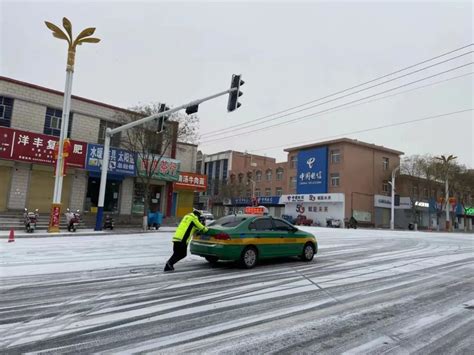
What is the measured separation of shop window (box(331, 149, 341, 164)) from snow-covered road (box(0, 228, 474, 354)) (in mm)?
49544

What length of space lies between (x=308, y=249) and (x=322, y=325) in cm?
672

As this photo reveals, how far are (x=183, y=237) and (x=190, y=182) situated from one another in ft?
73.9

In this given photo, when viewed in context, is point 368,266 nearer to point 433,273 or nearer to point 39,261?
point 433,273

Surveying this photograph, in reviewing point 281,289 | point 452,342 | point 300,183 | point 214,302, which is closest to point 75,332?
point 214,302

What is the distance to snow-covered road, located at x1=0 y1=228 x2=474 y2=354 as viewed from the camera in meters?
5.06

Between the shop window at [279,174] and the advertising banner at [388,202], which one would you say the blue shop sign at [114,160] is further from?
the shop window at [279,174]

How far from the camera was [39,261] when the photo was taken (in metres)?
11.2

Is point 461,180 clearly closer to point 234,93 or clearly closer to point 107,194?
point 107,194

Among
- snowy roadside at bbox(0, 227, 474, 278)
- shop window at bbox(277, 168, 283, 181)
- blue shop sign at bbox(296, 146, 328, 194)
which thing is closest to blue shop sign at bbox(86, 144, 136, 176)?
snowy roadside at bbox(0, 227, 474, 278)

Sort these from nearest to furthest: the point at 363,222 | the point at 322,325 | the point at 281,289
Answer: the point at 322,325
the point at 281,289
the point at 363,222

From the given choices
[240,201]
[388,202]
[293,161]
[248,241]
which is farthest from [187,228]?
[240,201]

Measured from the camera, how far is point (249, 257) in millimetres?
10820

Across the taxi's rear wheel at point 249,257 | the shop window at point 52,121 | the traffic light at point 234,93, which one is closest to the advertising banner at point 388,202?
the traffic light at point 234,93

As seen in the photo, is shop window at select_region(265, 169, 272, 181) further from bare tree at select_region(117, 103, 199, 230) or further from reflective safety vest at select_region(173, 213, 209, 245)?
reflective safety vest at select_region(173, 213, 209, 245)
